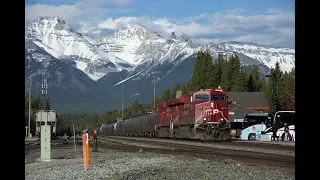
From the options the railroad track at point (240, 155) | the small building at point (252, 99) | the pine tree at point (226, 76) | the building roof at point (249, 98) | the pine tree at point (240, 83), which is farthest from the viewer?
the pine tree at point (240, 83)

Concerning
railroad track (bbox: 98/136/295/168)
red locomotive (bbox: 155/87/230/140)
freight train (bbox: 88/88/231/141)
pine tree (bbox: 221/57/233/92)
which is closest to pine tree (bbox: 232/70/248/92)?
pine tree (bbox: 221/57/233/92)

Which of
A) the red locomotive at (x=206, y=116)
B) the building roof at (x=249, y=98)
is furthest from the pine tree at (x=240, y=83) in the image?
the red locomotive at (x=206, y=116)

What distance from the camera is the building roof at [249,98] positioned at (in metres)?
121

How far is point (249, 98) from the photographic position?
407 ft

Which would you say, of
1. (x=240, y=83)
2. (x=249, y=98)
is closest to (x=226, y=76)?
(x=240, y=83)

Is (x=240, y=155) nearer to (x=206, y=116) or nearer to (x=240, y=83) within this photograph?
(x=206, y=116)

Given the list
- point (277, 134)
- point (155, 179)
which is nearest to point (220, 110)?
point (277, 134)

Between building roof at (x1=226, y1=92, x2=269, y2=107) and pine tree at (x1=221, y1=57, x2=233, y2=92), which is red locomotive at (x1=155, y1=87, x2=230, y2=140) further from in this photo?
pine tree at (x1=221, y1=57, x2=233, y2=92)

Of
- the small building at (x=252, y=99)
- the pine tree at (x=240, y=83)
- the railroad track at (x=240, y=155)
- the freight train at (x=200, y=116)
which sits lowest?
the railroad track at (x=240, y=155)

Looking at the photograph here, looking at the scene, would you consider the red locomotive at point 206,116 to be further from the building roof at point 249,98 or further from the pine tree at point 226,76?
the pine tree at point 226,76

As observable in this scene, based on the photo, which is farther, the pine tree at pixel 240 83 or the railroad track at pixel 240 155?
the pine tree at pixel 240 83

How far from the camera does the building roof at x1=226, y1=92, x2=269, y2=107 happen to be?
120531 mm
